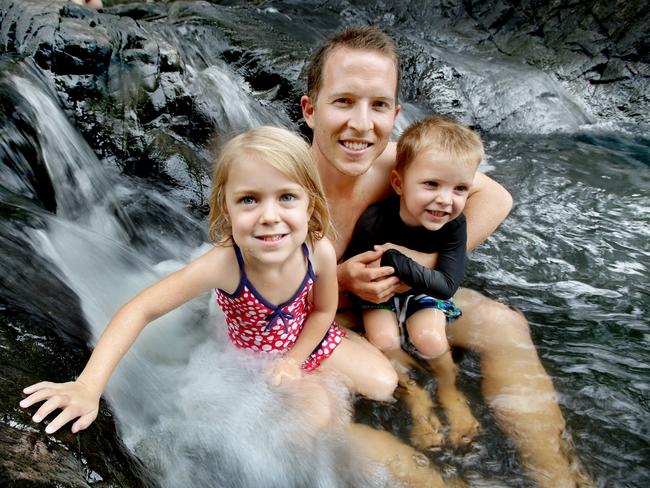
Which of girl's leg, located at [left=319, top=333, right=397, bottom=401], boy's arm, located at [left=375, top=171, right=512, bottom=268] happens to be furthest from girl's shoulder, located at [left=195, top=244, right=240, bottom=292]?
boy's arm, located at [left=375, top=171, right=512, bottom=268]

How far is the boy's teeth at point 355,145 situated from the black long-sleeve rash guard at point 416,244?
38 cm

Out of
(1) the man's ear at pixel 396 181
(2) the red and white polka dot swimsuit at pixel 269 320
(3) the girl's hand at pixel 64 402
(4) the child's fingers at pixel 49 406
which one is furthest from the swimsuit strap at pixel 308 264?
(4) the child's fingers at pixel 49 406

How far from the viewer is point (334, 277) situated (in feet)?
8.23

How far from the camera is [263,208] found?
2.06 meters

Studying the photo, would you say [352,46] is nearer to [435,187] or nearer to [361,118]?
[361,118]

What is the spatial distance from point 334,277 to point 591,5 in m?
7.40

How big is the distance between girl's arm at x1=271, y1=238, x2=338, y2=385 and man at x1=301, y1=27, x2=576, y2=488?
27cm

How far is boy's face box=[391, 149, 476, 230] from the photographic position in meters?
2.65

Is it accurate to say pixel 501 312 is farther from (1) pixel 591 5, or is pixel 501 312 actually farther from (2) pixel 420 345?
(1) pixel 591 5

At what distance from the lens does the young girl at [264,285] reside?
1876 millimetres

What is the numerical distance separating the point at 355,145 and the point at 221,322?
3.69 feet

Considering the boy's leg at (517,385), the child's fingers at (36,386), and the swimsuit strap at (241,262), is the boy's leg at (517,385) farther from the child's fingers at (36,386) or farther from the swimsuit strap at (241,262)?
the child's fingers at (36,386)

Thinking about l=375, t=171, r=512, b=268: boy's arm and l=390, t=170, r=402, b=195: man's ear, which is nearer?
l=390, t=170, r=402, b=195: man's ear

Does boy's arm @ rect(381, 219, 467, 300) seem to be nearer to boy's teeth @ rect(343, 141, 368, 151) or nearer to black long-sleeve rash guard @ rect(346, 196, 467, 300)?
black long-sleeve rash guard @ rect(346, 196, 467, 300)
